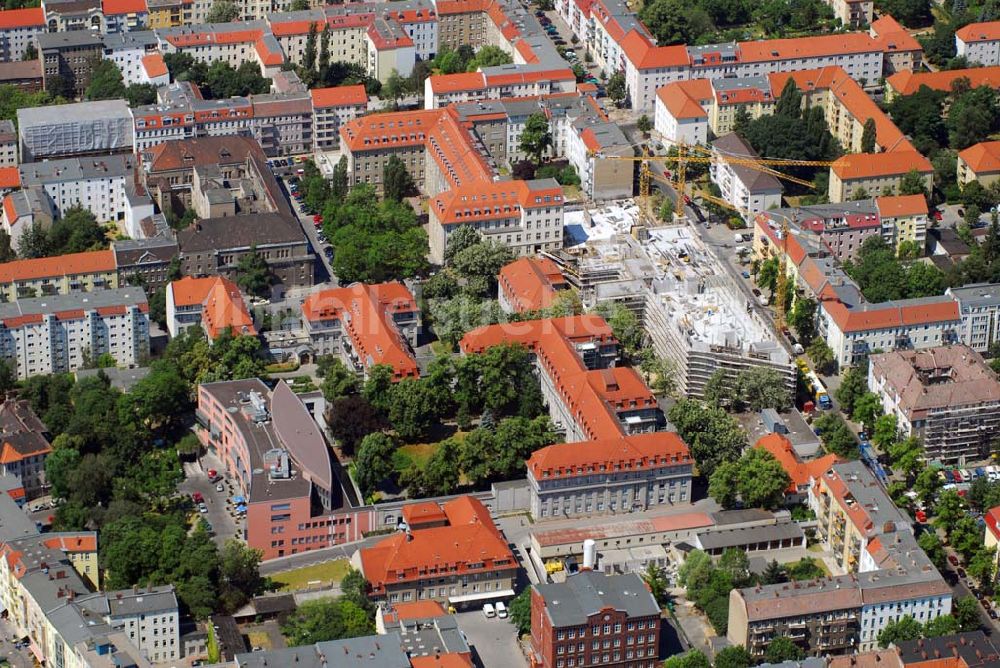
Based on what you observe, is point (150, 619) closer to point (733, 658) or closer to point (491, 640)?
point (491, 640)

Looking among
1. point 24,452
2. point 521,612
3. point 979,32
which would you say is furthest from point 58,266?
point 979,32

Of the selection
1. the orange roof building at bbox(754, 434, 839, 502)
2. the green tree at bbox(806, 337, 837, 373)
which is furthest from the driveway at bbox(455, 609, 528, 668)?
the green tree at bbox(806, 337, 837, 373)

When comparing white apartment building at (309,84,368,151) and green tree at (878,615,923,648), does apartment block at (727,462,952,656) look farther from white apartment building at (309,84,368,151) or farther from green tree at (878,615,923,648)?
white apartment building at (309,84,368,151)

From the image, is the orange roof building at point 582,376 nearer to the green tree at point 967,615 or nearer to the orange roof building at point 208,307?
the orange roof building at point 208,307

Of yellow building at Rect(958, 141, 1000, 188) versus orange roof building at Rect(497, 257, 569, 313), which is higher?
yellow building at Rect(958, 141, 1000, 188)

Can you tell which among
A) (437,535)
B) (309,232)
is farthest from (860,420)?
(309,232)

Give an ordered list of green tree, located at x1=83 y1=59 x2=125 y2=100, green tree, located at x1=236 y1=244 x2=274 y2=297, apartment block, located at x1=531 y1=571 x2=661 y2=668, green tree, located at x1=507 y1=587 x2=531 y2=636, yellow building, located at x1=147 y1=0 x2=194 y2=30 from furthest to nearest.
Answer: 1. yellow building, located at x1=147 y1=0 x2=194 y2=30
2. green tree, located at x1=83 y1=59 x2=125 y2=100
3. green tree, located at x1=236 y1=244 x2=274 y2=297
4. green tree, located at x1=507 y1=587 x2=531 y2=636
5. apartment block, located at x1=531 y1=571 x2=661 y2=668
